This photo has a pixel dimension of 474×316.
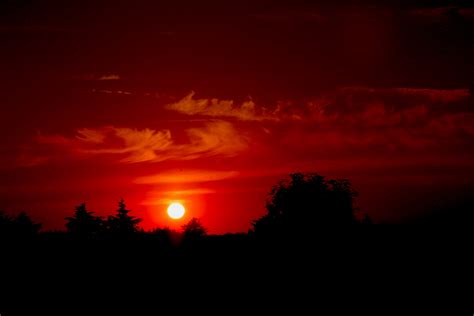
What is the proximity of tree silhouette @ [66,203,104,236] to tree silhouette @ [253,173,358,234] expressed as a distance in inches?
725

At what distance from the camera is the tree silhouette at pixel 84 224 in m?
49.3

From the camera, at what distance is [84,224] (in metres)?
49.6

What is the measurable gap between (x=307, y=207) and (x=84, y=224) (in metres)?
26.9

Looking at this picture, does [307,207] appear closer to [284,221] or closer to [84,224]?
[284,221]

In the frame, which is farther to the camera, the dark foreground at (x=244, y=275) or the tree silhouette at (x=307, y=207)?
the tree silhouette at (x=307, y=207)

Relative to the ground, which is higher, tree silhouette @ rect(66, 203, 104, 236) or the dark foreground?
tree silhouette @ rect(66, 203, 104, 236)

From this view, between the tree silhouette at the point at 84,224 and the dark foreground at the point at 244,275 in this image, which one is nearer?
the dark foreground at the point at 244,275

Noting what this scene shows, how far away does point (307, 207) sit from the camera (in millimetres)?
58406

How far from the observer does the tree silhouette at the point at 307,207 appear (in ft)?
179

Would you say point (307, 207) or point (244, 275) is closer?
point (244, 275)

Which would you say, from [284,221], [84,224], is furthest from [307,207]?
[84,224]

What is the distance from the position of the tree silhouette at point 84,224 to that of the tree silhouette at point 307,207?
18.4 meters

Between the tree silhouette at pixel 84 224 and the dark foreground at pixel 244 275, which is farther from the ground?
the tree silhouette at pixel 84 224

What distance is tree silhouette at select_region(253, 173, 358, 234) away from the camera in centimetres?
5450
